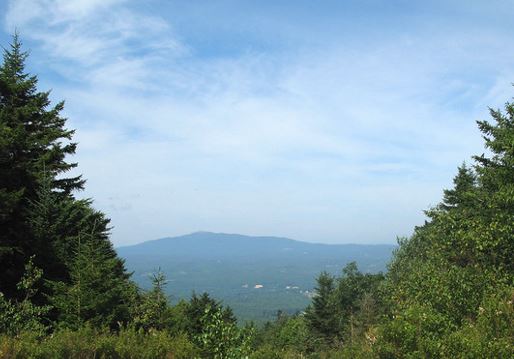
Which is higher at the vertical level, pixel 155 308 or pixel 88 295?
pixel 88 295

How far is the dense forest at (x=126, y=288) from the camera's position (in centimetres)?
920

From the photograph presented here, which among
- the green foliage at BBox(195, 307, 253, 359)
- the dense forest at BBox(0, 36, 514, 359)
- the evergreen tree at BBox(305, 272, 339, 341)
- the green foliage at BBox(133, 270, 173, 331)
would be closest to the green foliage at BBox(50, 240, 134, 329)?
the dense forest at BBox(0, 36, 514, 359)

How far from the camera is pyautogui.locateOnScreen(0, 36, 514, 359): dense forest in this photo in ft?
30.2

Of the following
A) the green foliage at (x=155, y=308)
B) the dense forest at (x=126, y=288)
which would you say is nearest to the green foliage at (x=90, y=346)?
the dense forest at (x=126, y=288)

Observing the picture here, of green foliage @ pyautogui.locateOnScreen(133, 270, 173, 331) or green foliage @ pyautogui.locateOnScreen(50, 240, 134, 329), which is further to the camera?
green foliage @ pyautogui.locateOnScreen(133, 270, 173, 331)

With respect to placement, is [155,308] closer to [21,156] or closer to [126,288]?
[126,288]

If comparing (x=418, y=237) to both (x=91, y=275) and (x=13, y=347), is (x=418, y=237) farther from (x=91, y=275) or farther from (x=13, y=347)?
(x=13, y=347)

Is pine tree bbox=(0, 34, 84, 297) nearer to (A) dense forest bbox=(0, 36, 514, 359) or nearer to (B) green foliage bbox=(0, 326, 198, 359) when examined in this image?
(A) dense forest bbox=(0, 36, 514, 359)

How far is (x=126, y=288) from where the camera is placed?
25094 millimetres

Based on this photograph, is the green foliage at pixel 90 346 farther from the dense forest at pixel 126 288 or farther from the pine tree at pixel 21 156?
the pine tree at pixel 21 156

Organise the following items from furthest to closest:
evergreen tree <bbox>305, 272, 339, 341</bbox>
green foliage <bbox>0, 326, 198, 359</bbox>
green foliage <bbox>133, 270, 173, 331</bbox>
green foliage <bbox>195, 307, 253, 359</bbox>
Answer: evergreen tree <bbox>305, 272, 339, 341</bbox> < green foliage <bbox>133, 270, 173, 331</bbox> < green foliage <bbox>195, 307, 253, 359</bbox> < green foliage <bbox>0, 326, 198, 359</bbox>

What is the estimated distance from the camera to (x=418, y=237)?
204 feet

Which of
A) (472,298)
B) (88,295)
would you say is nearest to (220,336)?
(472,298)

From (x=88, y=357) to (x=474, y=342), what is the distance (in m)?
7.90
